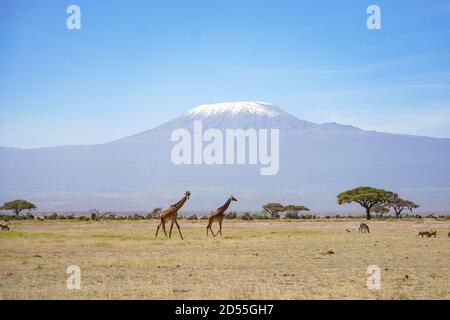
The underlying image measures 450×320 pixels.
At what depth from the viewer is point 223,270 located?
63.8 ft

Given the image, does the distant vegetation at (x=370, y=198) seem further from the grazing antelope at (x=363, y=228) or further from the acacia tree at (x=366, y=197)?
the grazing antelope at (x=363, y=228)

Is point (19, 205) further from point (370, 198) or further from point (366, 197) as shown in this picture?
point (370, 198)

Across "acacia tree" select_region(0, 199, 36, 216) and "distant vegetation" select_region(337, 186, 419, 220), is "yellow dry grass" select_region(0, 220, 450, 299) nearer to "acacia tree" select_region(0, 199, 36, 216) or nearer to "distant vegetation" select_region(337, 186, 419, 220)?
"distant vegetation" select_region(337, 186, 419, 220)

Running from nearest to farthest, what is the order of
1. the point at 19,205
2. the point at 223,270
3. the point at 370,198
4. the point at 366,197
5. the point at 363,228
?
the point at 223,270, the point at 363,228, the point at 366,197, the point at 370,198, the point at 19,205

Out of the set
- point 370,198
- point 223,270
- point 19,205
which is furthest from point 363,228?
point 19,205

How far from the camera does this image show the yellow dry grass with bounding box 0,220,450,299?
15.0 metres

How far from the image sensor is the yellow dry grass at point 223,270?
1498 centimetres

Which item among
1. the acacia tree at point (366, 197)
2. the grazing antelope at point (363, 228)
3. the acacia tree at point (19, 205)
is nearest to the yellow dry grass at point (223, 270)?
the grazing antelope at point (363, 228)

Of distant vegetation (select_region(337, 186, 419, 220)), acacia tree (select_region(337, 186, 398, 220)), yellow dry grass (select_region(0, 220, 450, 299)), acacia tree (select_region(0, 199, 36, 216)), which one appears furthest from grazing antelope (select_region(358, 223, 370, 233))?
acacia tree (select_region(0, 199, 36, 216))

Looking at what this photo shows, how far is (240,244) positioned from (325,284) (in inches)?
539
